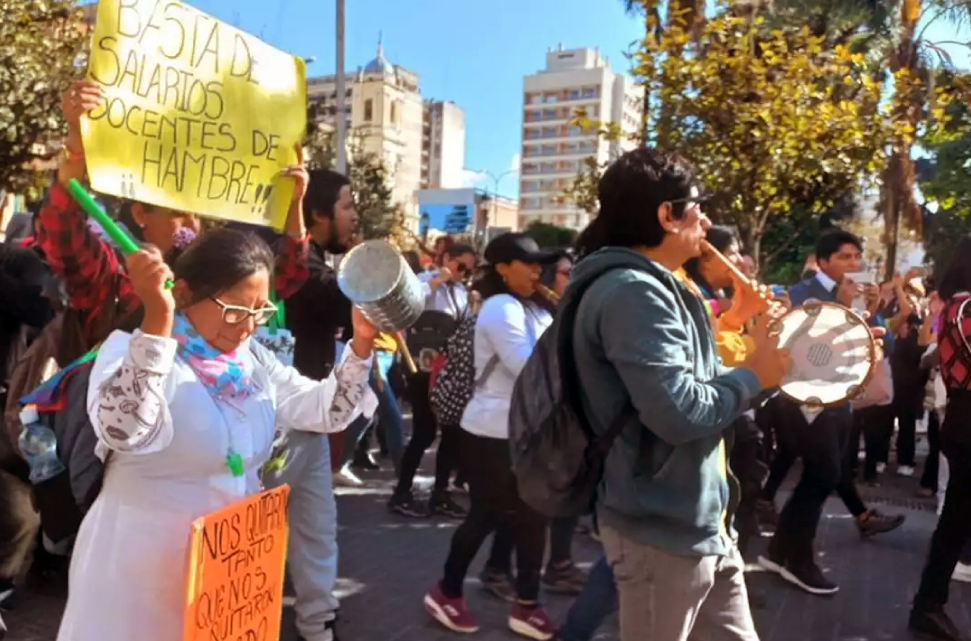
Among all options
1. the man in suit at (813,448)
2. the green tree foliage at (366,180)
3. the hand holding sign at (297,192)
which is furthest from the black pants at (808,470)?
the green tree foliage at (366,180)

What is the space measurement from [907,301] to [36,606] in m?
6.50

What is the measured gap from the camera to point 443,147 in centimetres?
14175

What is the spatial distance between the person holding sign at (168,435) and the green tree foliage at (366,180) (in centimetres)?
2147

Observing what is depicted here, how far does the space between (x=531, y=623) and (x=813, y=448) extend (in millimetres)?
1694

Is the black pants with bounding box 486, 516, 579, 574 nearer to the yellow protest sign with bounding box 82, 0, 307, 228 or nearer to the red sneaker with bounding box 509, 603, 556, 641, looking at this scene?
the red sneaker with bounding box 509, 603, 556, 641

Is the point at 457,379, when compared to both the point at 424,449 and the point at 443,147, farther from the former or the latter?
the point at 443,147

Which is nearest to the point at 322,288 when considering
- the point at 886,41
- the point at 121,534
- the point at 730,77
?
the point at 121,534

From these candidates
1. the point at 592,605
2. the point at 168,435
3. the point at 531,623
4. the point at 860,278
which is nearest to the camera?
the point at 168,435

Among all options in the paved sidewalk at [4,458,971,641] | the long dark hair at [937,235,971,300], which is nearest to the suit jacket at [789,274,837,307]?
the long dark hair at [937,235,971,300]

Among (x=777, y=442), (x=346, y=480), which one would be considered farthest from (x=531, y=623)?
(x=346, y=480)

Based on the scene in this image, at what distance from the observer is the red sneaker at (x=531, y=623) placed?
14.0ft

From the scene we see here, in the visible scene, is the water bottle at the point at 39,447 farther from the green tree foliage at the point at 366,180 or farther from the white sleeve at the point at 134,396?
the green tree foliage at the point at 366,180

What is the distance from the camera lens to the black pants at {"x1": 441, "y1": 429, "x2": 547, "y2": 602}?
4316 mm

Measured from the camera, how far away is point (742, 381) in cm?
242
